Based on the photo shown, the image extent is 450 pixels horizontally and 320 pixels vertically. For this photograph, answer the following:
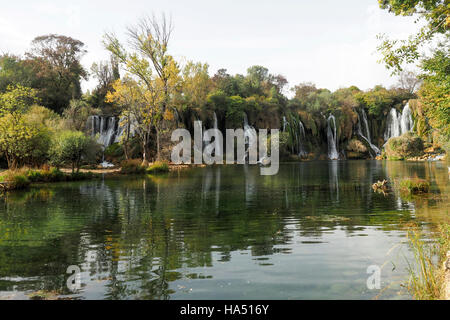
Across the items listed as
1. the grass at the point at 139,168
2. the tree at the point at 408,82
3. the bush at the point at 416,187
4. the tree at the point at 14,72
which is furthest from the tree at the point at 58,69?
the tree at the point at 408,82

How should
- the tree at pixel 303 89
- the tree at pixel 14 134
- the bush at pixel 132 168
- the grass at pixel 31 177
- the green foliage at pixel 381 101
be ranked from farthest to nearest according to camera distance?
the tree at pixel 303 89 < the green foliage at pixel 381 101 < the bush at pixel 132 168 < the tree at pixel 14 134 < the grass at pixel 31 177

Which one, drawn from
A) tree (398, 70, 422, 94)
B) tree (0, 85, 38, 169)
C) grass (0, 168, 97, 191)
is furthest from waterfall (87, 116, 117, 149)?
tree (398, 70, 422, 94)

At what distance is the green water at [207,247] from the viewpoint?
245 inches

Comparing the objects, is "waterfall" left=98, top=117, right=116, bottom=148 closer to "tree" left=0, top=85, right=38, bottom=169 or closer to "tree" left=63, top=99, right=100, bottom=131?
"tree" left=63, top=99, right=100, bottom=131

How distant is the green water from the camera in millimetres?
6230

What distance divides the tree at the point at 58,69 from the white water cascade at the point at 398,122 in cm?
6187

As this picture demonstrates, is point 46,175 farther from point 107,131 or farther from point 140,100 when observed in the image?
point 107,131

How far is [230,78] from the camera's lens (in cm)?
8056

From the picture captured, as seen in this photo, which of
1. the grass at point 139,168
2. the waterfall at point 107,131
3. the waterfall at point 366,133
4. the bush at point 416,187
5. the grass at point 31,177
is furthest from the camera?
the waterfall at point 366,133

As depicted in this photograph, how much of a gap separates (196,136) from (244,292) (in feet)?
175

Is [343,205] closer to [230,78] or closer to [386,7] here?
[386,7]

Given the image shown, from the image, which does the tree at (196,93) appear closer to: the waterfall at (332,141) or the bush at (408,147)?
the waterfall at (332,141)

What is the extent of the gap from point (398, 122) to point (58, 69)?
6564 centimetres
